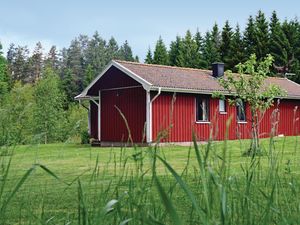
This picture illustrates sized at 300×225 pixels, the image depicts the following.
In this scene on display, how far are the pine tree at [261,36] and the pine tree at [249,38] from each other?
41 centimetres

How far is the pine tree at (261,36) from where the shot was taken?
50656mm

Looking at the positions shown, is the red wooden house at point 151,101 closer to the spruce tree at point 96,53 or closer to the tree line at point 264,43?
the tree line at point 264,43

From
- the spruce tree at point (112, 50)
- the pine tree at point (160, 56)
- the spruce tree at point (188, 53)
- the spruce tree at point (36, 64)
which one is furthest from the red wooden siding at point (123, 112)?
the spruce tree at point (112, 50)

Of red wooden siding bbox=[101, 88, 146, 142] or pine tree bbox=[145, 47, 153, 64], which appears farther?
pine tree bbox=[145, 47, 153, 64]

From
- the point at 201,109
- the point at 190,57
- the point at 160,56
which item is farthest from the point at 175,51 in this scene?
the point at 201,109

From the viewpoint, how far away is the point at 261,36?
5088cm

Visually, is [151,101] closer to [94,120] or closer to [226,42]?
[94,120]

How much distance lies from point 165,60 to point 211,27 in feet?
29.5

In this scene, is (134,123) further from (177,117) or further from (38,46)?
(38,46)

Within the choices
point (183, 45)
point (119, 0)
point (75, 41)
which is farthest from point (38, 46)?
point (119, 0)

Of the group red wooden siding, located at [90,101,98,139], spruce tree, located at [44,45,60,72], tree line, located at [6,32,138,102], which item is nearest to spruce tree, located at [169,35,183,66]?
tree line, located at [6,32,138,102]

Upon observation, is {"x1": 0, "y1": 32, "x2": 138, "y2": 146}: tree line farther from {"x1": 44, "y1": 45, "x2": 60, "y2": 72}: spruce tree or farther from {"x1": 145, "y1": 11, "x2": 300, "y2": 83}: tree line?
{"x1": 145, "y1": 11, "x2": 300, "y2": 83}: tree line

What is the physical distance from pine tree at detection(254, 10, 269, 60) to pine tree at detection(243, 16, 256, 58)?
1.36 ft

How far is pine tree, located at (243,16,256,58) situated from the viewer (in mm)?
51250
